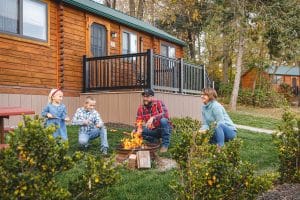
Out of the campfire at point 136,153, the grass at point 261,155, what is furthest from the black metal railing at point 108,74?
the campfire at point 136,153

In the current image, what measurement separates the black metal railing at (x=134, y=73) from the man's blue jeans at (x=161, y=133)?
4.78m

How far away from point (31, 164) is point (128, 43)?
14363mm

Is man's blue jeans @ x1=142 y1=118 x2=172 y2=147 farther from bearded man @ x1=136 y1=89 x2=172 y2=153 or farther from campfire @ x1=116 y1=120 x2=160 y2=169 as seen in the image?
campfire @ x1=116 y1=120 x2=160 y2=169

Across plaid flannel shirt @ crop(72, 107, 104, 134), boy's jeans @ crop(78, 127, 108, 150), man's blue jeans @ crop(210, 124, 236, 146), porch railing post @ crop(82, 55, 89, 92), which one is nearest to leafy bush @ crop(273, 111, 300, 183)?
man's blue jeans @ crop(210, 124, 236, 146)

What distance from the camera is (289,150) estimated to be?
578cm

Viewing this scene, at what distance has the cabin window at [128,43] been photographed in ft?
56.3

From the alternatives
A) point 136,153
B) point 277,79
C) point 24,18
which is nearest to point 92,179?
point 136,153

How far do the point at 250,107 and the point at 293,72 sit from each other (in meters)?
25.6

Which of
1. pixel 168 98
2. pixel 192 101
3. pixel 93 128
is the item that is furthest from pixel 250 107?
pixel 93 128

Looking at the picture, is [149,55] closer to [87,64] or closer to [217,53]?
[87,64]

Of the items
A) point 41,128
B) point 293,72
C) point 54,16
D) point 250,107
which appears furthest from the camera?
point 293,72

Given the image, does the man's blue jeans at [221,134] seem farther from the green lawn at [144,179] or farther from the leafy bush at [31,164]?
the leafy bush at [31,164]

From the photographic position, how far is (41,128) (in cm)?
335

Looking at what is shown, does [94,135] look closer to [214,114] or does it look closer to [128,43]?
[214,114]
